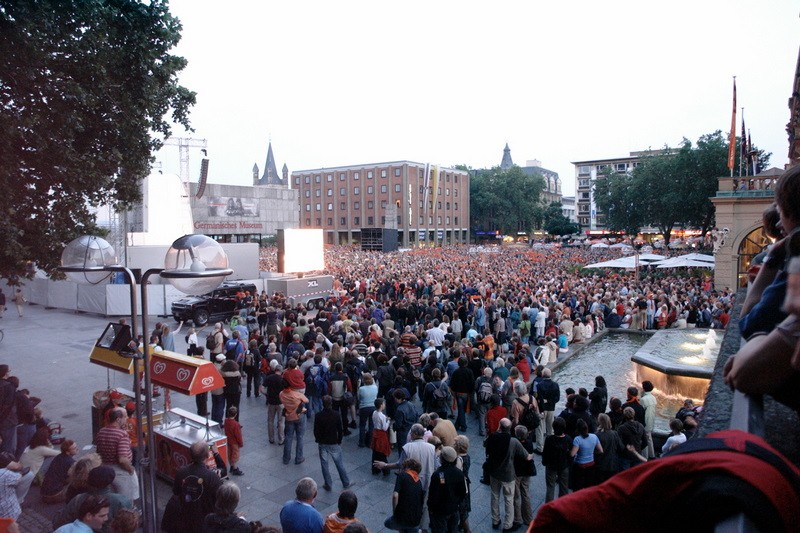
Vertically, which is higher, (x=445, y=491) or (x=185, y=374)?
(x=185, y=374)

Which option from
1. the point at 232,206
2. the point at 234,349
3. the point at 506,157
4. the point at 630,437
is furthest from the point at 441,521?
the point at 506,157

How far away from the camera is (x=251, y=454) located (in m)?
8.95

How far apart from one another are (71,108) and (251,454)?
23.5ft

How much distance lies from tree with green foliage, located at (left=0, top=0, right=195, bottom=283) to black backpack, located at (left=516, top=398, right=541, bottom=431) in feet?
29.6

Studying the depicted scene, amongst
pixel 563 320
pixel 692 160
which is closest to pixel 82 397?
pixel 563 320

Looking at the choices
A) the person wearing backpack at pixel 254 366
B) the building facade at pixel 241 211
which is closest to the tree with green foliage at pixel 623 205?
the building facade at pixel 241 211

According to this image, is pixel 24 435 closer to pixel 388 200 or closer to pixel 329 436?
pixel 329 436

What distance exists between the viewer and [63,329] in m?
20.2

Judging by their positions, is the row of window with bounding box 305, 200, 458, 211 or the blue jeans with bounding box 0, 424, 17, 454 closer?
the blue jeans with bounding box 0, 424, 17, 454

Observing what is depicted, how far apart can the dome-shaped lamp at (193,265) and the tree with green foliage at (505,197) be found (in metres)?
85.3

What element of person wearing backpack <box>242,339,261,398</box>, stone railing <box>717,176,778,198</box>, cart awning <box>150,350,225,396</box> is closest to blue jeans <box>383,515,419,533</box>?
cart awning <box>150,350,225,396</box>

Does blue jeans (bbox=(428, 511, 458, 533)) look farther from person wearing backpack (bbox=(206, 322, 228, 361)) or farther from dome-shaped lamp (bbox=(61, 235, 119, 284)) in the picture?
person wearing backpack (bbox=(206, 322, 228, 361))

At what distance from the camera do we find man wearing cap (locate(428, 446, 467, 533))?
5.98m

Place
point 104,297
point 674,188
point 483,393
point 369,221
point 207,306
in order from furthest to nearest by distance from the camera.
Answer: point 369,221 < point 674,188 < point 104,297 < point 207,306 < point 483,393
